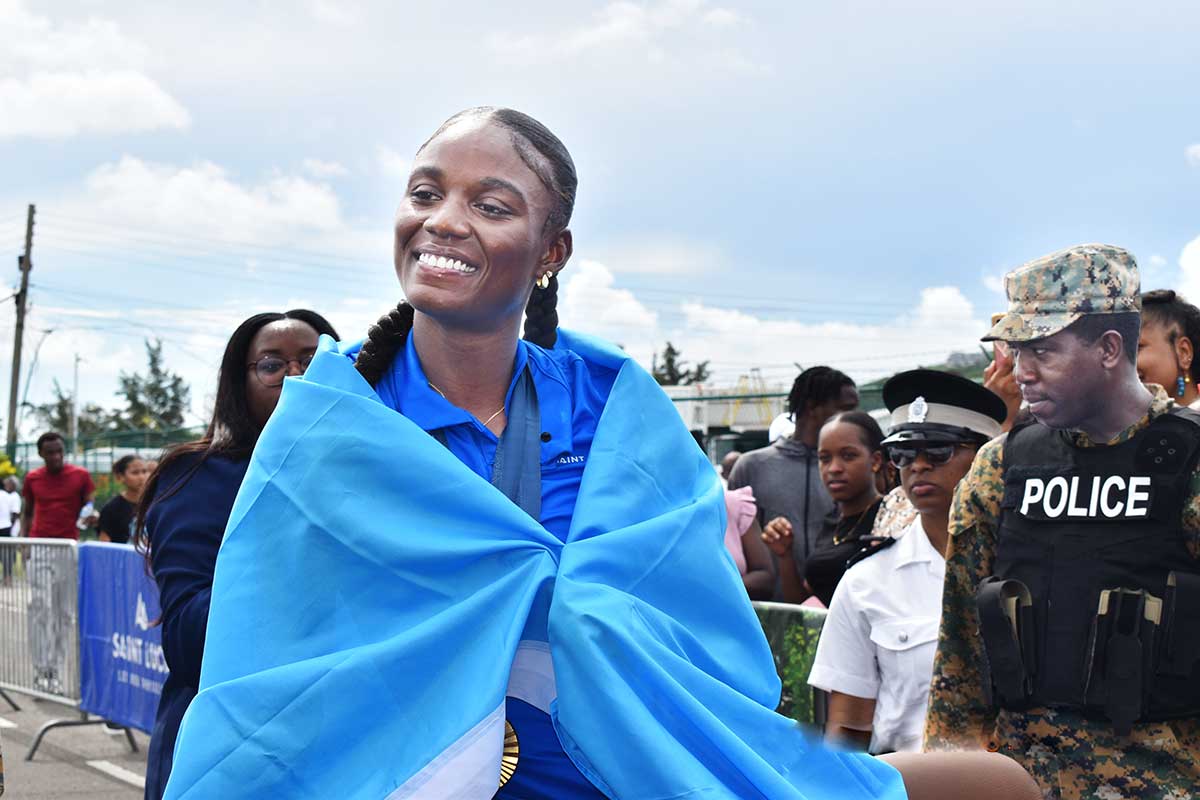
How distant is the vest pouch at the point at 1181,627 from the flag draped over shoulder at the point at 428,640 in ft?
3.95

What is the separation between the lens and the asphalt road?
26.7 feet

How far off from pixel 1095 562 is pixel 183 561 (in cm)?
228

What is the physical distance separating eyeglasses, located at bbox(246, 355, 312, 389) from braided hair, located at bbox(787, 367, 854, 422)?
11.9 ft

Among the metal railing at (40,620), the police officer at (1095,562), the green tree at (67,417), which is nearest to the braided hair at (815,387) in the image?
the police officer at (1095,562)

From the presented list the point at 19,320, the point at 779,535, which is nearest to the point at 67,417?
the point at 19,320

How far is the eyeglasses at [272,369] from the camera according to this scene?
4.05m

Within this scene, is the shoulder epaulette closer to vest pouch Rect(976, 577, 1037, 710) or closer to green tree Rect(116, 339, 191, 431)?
vest pouch Rect(976, 577, 1037, 710)

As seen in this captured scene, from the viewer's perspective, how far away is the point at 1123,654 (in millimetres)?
3156

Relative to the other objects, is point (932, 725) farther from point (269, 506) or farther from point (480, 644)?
point (269, 506)

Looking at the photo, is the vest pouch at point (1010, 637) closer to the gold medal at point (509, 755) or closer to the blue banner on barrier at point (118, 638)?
the gold medal at point (509, 755)

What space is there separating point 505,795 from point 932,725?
163 cm

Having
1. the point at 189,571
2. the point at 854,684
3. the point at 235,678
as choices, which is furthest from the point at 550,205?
the point at 854,684

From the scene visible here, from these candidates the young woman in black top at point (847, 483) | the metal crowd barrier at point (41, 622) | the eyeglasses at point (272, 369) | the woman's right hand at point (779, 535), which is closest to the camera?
the eyeglasses at point (272, 369)

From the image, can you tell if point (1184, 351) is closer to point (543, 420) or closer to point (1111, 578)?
→ point (1111, 578)
